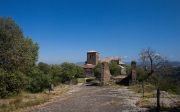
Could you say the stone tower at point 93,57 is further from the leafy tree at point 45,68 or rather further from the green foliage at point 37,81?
the green foliage at point 37,81

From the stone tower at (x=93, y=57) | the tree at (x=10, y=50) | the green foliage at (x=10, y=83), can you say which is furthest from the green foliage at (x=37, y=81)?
the stone tower at (x=93, y=57)

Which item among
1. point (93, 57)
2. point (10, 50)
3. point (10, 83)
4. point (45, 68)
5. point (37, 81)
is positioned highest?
point (93, 57)

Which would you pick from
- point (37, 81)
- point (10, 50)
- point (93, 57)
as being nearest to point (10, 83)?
point (10, 50)

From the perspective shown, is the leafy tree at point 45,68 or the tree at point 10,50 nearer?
the tree at point 10,50

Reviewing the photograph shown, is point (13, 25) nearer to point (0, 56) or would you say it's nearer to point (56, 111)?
point (0, 56)

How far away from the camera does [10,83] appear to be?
50.4 feet

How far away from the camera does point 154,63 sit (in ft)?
115

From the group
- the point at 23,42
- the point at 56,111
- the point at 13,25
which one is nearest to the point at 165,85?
the point at 56,111

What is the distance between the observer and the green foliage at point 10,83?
48.5 ft

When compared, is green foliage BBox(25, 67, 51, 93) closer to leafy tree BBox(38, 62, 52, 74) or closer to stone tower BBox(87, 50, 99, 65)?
leafy tree BBox(38, 62, 52, 74)

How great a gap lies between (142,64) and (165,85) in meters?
19.3

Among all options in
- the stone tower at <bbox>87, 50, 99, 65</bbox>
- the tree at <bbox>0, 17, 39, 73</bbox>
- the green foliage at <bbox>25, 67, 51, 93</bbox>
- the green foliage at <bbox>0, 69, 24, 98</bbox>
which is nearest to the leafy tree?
the green foliage at <bbox>25, 67, 51, 93</bbox>

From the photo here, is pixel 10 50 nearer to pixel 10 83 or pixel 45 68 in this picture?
pixel 10 83

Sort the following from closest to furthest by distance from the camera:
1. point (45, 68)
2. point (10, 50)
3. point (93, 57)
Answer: point (10, 50) < point (45, 68) < point (93, 57)
